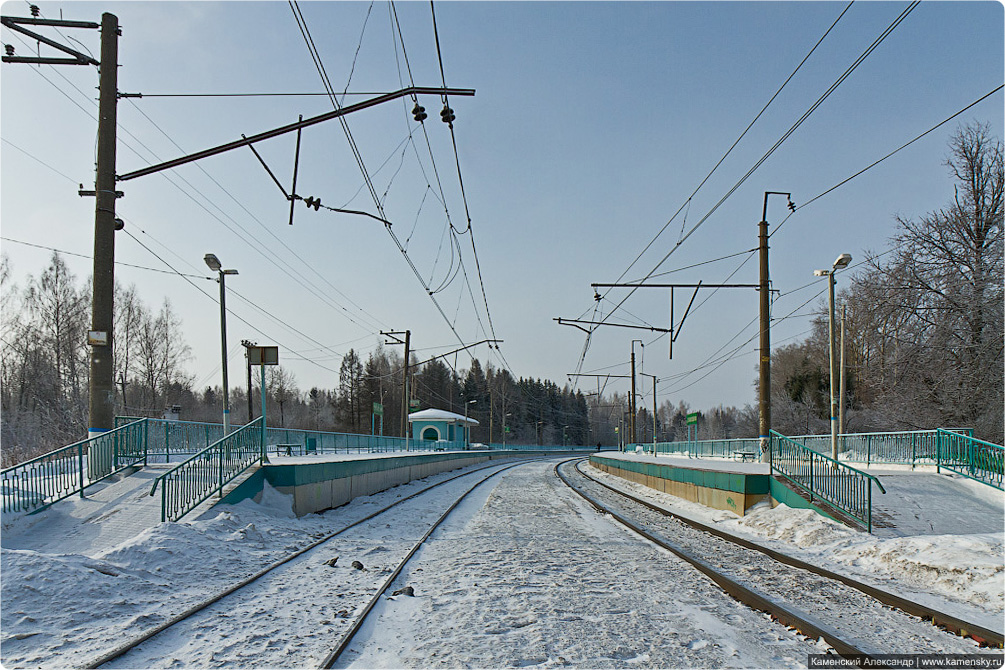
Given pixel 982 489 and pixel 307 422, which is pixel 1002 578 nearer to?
pixel 982 489

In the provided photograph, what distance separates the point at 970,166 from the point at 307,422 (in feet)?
286

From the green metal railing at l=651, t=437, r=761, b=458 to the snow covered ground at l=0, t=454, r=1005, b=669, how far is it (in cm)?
1816

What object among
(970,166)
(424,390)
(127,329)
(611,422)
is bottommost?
(611,422)

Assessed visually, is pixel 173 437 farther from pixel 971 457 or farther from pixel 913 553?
pixel 971 457

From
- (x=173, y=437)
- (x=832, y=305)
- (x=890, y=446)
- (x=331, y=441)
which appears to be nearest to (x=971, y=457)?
(x=890, y=446)

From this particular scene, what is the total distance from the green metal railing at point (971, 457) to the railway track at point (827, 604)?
8.44 m

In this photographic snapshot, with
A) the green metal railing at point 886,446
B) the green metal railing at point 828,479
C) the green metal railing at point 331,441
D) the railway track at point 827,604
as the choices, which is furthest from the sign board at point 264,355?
the green metal railing at point 886,446

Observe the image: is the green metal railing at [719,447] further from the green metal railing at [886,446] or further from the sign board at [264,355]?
the sign board at [264,355]

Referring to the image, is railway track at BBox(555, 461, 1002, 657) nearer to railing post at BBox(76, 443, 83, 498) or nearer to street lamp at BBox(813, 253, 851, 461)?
street lamp at BBox(813, 253, 851, 461)

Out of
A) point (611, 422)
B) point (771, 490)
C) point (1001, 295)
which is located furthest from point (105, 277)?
point (611, 422)

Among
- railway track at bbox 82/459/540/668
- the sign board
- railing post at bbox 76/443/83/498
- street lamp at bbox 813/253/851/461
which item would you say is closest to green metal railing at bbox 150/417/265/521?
railing post at bbox 76/443/83/498

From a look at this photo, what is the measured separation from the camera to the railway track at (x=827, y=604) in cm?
618

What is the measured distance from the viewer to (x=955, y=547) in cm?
930

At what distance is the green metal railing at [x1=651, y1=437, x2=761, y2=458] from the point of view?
1198 inches
